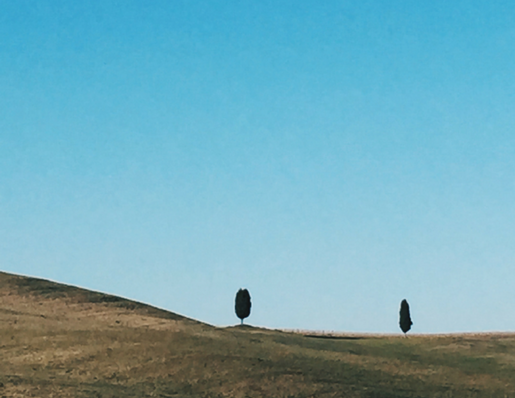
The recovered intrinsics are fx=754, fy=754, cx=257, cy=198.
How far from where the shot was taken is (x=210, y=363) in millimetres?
46188

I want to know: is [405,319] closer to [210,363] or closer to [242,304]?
[242,304]

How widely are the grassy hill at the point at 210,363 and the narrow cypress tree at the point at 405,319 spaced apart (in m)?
31.1

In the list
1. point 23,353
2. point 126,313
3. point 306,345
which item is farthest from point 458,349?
point 23,353

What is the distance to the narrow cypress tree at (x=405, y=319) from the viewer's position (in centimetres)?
9856

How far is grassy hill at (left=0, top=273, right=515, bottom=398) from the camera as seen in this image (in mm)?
41719

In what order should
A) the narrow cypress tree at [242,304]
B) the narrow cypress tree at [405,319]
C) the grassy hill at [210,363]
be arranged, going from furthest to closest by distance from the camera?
the narrow cypress tree at [242,304]
the narrow cypress tree at [405,319]
the grassy hill at [210,363]

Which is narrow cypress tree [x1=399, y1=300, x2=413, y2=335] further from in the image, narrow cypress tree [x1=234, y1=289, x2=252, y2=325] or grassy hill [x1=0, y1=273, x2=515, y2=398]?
grassy hill [x1=0, y1=273, x2=515, y2=398]

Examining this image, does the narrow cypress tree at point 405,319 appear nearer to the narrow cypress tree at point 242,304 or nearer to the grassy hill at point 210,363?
the narrow cypress tree at point 242,304

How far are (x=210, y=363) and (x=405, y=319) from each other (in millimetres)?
57183

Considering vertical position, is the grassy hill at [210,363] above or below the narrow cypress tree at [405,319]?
below

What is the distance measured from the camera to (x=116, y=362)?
45562 millimetres

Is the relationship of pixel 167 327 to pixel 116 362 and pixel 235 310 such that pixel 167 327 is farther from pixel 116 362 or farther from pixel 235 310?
pixel 235 310

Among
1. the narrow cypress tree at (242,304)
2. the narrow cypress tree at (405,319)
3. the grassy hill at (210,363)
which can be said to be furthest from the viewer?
the narrow cypress tree at (242,304)

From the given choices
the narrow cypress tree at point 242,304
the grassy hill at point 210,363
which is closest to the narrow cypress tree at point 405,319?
the narrow cypress tree at point 242,304
